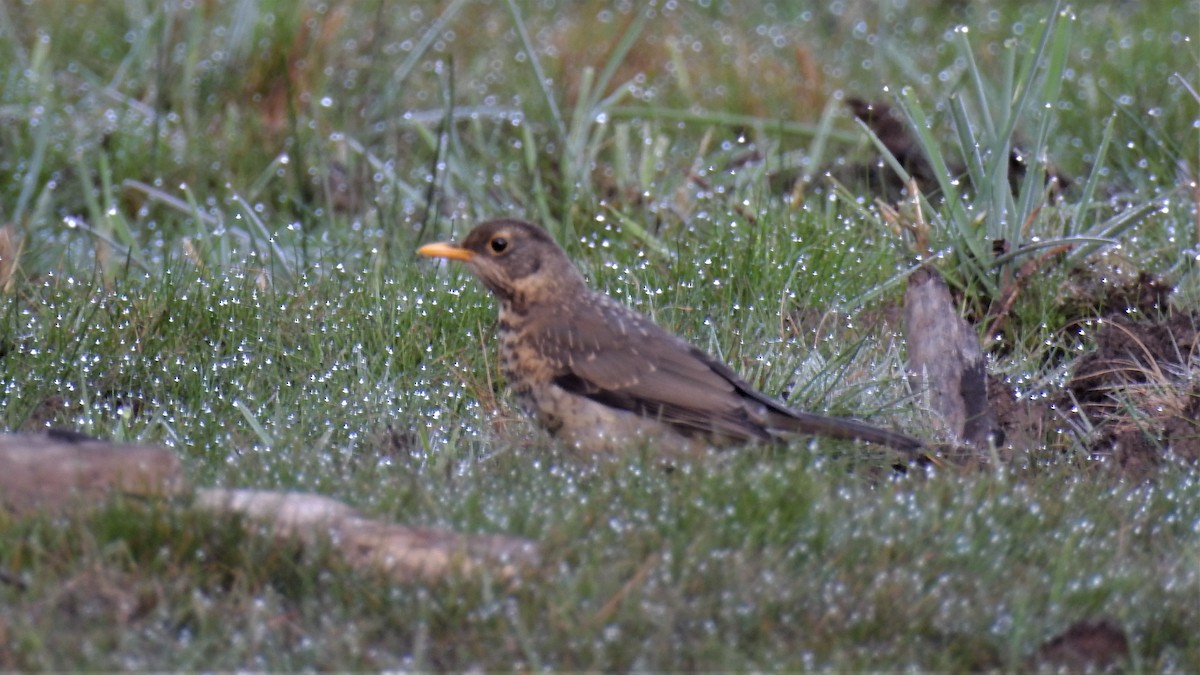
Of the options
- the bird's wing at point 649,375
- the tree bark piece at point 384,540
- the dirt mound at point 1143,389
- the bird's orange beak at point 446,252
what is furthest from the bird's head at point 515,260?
the dirt mound at point 1143,389

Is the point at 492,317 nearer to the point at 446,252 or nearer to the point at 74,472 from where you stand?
the point at 446,252

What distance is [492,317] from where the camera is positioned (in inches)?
237

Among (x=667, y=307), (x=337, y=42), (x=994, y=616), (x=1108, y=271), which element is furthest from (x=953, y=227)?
(x=337, y=42)

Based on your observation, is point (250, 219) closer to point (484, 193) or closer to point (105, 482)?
point (484, 193)

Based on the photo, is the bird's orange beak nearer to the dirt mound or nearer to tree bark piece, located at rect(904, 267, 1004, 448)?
tree bark piece, located at rect(904, 267, 1004, 448)

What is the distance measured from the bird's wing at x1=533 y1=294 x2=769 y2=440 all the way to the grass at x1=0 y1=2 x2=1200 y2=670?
296mm

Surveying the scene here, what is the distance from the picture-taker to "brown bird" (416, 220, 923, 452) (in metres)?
4.86

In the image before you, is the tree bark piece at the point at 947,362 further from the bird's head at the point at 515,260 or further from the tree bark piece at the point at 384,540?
the tree bark piece at the point at 384,540

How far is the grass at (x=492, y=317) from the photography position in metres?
3.51

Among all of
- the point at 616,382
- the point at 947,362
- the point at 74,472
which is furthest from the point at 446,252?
the point at 74,472

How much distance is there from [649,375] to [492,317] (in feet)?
3.77

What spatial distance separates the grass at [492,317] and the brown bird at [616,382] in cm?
16

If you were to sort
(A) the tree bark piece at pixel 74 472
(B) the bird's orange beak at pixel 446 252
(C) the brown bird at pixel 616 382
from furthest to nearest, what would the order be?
(B) the bird's orange beak at pixel 446 252
(C) the brown bird at pixel 616 382
(A) the tree bark piece at pixel 74 472

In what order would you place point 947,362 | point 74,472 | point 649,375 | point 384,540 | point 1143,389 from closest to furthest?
point 384,540
point 74,472
point 649,375
point 947,362
point 1143,389
